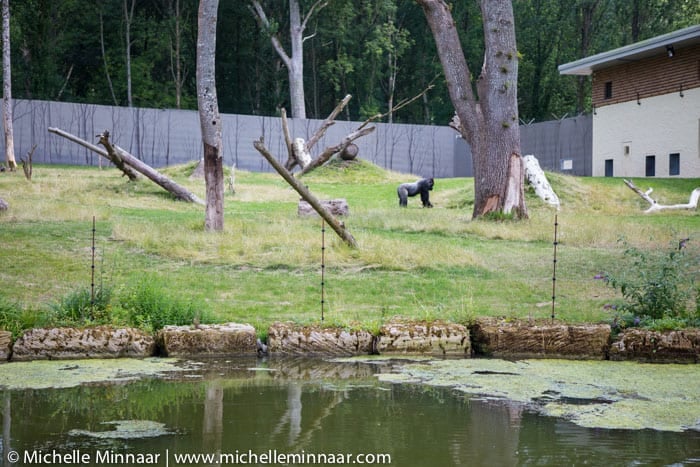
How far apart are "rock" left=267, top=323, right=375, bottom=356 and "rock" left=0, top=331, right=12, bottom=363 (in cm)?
281

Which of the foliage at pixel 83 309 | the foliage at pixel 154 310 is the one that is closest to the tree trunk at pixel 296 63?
the foliage at pixel 154 310

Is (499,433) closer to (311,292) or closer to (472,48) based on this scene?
(311,292)

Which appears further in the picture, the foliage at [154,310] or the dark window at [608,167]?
the dark window at [608,167]

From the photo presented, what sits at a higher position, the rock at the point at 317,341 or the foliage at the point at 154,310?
the foliage at the point at 154,310

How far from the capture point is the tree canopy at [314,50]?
175 feet

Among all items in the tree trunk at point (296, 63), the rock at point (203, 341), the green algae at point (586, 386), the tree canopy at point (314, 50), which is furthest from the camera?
the tree canopy at point (314, 50)

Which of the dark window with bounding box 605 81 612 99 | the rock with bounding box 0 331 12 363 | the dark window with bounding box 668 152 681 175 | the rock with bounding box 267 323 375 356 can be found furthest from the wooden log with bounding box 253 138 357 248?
the dark window with bounding box 605 81 612 99

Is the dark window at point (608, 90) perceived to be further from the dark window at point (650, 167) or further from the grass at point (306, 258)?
the grass at point (306, 258)

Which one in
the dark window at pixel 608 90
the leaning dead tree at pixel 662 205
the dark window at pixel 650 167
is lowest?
the leaning dead tree at pixel 662 205

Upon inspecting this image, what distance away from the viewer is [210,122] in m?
18.9

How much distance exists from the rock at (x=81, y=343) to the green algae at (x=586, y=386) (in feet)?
9.36

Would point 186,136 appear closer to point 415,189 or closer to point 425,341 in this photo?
point 415,189

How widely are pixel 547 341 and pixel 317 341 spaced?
2.62m

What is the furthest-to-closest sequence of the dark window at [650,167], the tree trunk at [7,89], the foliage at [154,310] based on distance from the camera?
the dark window at [650,167], the tree trunk at [7,89], the foliage at [154,310]
